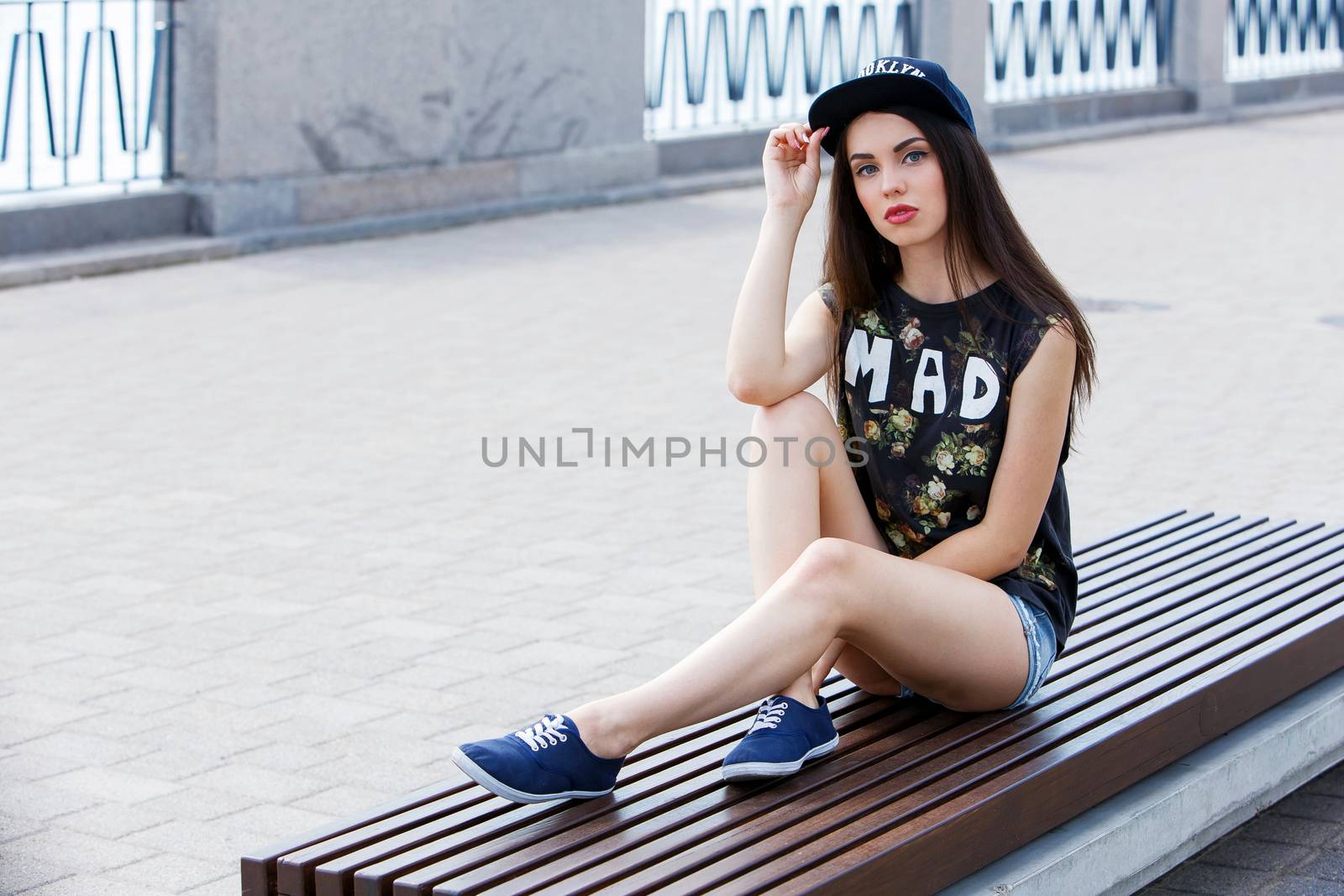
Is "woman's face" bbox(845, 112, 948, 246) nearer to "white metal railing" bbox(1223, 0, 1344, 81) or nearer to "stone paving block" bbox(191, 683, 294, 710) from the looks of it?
"stone paving block" bbox(191, 683, 294, 710)

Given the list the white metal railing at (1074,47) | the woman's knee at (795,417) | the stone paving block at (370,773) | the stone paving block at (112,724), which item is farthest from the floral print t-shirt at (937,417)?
the white metal railing at (1074,47)

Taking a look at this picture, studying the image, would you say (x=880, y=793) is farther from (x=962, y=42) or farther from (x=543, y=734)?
(x=962, y=42)

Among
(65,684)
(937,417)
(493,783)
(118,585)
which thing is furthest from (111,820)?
(937,417)

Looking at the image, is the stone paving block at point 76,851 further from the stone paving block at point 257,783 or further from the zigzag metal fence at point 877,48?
the zigzag metal fence at point 877,48

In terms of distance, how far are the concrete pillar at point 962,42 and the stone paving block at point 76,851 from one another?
1604cm

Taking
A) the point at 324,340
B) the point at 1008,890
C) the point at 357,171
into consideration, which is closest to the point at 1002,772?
the point at 1008,890

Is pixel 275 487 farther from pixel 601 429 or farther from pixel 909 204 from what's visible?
pixel 909 204

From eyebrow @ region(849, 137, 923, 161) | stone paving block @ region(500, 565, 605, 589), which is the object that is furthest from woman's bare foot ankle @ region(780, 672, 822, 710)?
stone paving block @ region(500, 565, 605, 589)

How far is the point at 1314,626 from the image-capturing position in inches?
153

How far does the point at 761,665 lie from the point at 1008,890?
1.74 feet

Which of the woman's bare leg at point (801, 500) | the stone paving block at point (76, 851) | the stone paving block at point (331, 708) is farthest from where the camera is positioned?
the stone paving block at point (331, 708)

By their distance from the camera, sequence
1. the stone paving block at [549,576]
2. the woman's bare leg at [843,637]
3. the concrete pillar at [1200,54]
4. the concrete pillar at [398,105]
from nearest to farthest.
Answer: the woman's bare leg at [843,637] → the stone paving block at [549,576] → the concrete pillar at [398,105] → the concrete pillar at [1200,54]

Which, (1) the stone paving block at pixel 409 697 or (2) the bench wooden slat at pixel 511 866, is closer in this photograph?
(2) the bench wooden slat at pixel 511 866

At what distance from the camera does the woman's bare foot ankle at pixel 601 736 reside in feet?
9.53
